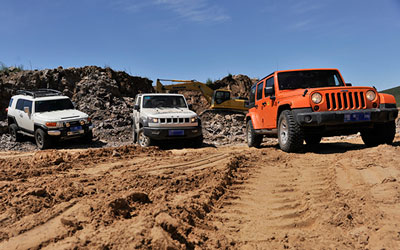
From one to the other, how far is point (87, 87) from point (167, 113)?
1381 centimetres

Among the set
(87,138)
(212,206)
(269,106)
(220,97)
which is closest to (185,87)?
(220,97)

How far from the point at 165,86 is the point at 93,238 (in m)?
18.5

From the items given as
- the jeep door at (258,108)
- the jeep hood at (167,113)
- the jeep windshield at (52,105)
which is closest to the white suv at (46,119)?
the jeep windshield at (52,105)

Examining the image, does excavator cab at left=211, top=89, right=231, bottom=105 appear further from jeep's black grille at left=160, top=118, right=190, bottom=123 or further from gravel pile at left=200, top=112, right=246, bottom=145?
jeep's black grille at left=160, top=118, right=190, bottom=123

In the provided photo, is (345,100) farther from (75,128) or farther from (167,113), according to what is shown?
(75,128)

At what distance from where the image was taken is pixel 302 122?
22.6ft

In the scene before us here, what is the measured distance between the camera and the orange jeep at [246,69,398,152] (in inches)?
271

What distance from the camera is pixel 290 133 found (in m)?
7.18

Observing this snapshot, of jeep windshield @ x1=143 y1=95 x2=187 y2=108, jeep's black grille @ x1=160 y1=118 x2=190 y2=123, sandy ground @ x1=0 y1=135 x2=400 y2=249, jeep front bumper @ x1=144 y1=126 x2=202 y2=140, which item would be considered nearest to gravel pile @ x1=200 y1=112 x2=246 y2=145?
jeep windshield @ x1=143 y1=95 x2=187 y2=108

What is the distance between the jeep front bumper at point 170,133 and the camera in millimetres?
9914

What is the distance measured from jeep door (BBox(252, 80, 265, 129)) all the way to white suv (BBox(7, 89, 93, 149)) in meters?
6.36

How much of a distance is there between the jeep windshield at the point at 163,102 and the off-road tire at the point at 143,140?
0.99 meters

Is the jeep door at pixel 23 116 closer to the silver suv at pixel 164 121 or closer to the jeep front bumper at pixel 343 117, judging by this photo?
the silver suv at pixel 164 121

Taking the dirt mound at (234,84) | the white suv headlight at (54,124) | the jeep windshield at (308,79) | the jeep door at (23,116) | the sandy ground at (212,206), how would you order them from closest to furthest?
the sandy ground at (212,206) → the jeep windshield at (308,79) → the white suv headlight at (54,124) → the jeep door at (23,116) → the dirt mound at (234,84)
